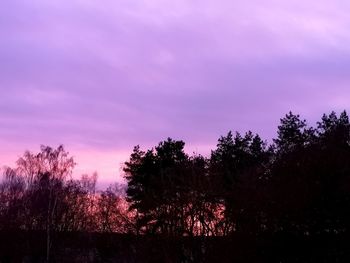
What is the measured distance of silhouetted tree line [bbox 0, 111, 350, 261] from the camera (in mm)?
17938

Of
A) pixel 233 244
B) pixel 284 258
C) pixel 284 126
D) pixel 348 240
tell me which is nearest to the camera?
pixel 348 240

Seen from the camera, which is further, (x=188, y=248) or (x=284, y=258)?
(x=188, y=248)

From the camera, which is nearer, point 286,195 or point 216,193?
point 286,195

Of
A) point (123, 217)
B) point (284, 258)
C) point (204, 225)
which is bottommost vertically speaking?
point (284, 258)

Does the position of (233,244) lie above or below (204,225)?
below

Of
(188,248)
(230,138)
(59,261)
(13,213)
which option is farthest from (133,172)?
(188,248)

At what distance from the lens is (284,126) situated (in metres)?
37.3

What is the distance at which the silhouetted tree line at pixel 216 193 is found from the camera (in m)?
17.9

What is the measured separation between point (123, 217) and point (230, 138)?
11115 mm

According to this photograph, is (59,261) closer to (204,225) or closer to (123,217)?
(123,217)

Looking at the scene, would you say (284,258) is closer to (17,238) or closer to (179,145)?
(179,145)

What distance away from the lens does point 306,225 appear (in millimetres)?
17906

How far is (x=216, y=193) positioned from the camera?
1029 inches

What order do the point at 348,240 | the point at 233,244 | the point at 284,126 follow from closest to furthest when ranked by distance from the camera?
the point at 348,240 < the point at 233,244 < the point at 284,126
